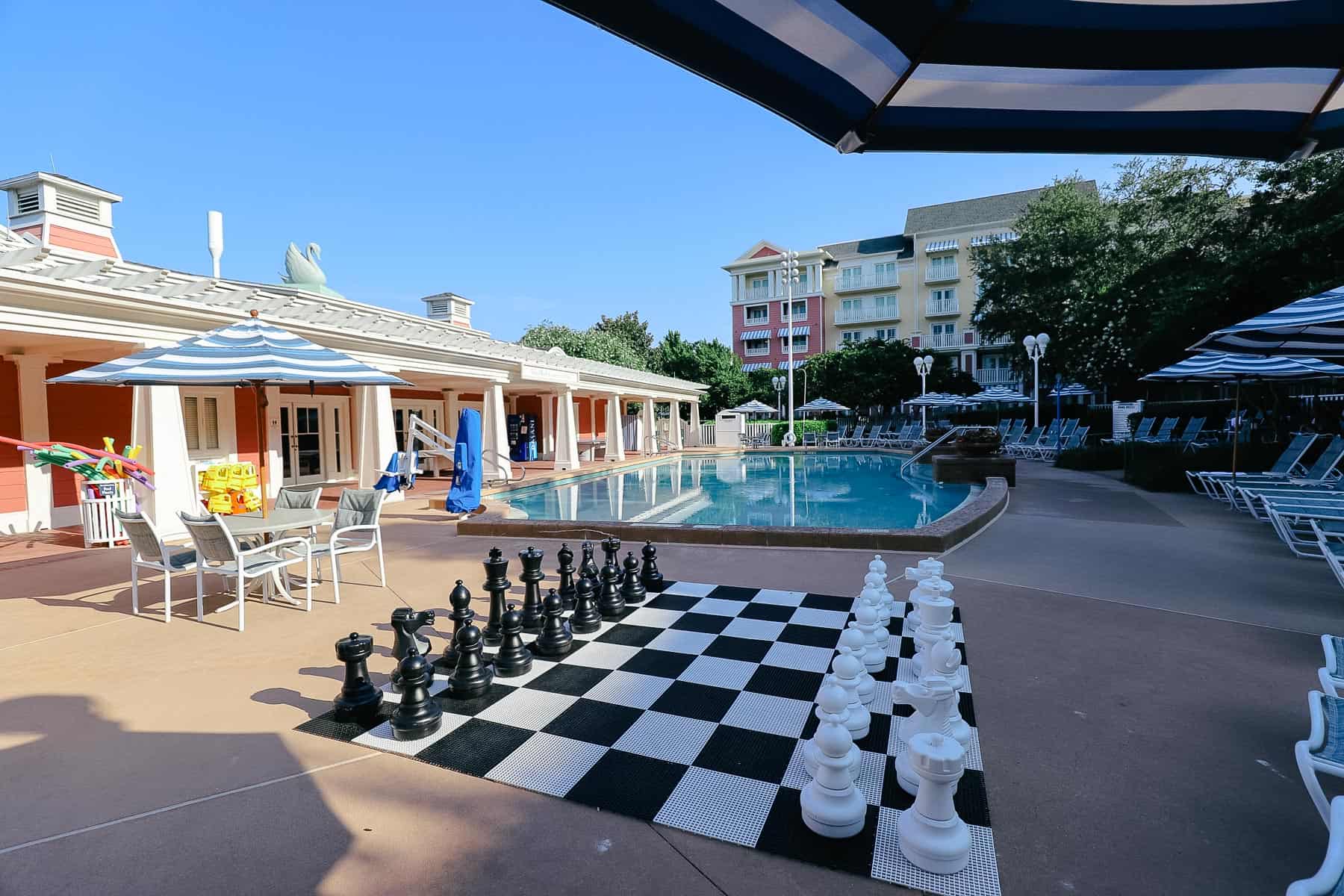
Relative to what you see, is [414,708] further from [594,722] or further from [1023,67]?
[1023,67]

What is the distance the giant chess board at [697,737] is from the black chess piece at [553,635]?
0.19 feet

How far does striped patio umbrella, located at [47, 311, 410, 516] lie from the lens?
4.46 meters

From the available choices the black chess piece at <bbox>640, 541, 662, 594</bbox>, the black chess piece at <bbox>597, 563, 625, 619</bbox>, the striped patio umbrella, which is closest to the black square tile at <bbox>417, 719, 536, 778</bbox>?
the black chess piece at <bbox>597, 563, 625, 619</bbox>

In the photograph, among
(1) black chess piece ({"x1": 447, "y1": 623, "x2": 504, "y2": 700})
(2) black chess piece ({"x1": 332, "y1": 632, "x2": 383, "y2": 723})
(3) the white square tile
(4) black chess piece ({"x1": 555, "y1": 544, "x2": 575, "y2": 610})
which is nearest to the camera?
(3) the white square tile

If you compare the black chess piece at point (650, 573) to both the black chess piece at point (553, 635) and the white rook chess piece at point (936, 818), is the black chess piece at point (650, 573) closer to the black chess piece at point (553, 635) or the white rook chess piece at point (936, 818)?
the black chess piece at point (553, 635)

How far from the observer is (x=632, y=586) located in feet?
14.7

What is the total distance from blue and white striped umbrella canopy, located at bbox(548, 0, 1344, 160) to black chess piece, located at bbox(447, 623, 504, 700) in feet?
8.55

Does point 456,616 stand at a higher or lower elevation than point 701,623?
higher

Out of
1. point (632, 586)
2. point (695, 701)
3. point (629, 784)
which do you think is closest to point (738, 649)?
point (695, 701)

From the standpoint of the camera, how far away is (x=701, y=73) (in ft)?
5.09

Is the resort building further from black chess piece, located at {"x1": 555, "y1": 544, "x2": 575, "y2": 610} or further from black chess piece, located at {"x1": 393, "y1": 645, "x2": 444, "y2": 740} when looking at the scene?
black chess piece, located at {"x1": 393, "y1": 645, "x2": 444, "y2": 740}

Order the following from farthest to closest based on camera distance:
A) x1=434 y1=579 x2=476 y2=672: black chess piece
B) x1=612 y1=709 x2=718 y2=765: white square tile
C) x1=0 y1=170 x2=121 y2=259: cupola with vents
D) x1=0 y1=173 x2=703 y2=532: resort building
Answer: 1. x1=0 y1=170 x2=121 y2=259: cupola with vents
2. x1=0 y1=173 x2=703 y2=532: resort building
3. x1=434 y1=579 x2=476 y2=672: black chess piece
4. x1=612 y1=709 x2=718 y2=765: white square tile

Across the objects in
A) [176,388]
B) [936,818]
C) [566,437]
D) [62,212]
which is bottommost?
[936,818]

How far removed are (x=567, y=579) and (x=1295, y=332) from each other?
6.45 metres
